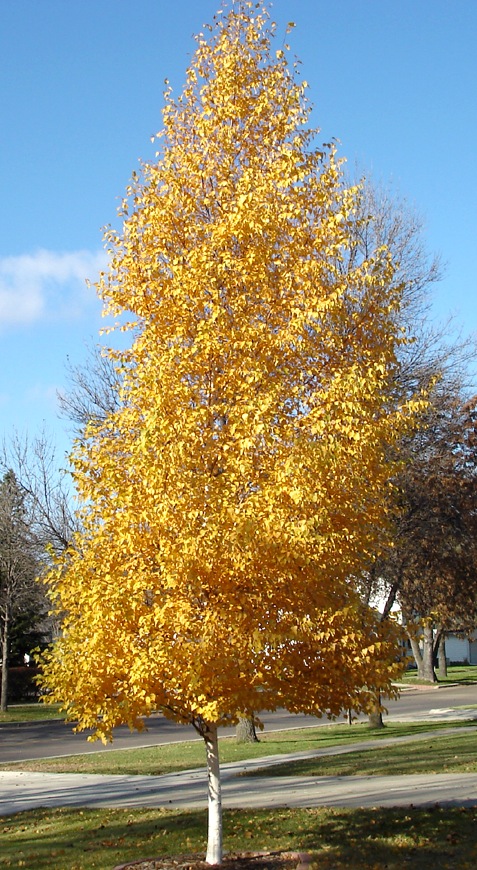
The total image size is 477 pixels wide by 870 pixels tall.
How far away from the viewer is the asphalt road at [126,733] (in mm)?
23125

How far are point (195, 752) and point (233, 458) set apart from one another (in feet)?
46.4

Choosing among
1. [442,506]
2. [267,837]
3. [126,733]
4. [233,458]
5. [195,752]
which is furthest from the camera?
[126,733]

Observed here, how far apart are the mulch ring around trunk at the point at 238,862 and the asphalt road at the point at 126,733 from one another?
1351 centimetres

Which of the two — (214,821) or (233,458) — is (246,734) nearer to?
(214,821)

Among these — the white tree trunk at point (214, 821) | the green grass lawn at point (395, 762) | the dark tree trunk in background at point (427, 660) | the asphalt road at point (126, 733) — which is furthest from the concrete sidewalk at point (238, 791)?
the dark tree trunk in background at point (427, 660)

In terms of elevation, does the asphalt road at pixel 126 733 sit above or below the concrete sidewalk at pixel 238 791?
below

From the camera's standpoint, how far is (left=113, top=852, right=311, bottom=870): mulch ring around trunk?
7898mm

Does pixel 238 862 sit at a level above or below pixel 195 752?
above

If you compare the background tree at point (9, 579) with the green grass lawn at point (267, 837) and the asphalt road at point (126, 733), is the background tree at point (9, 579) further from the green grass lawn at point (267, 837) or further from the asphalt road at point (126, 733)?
the green grass lawn at point (267, 837)

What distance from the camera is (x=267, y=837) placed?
30.4 feet

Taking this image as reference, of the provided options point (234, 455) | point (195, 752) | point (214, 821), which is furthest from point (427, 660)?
point (234, 455)

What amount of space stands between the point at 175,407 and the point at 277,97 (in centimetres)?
374

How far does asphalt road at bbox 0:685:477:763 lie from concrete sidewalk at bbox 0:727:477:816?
6.14m

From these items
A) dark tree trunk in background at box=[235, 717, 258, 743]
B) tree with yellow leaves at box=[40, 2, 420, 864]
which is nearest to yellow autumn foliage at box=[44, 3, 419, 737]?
tree with yellow leaves at box=[40, 2, 420, 864]
